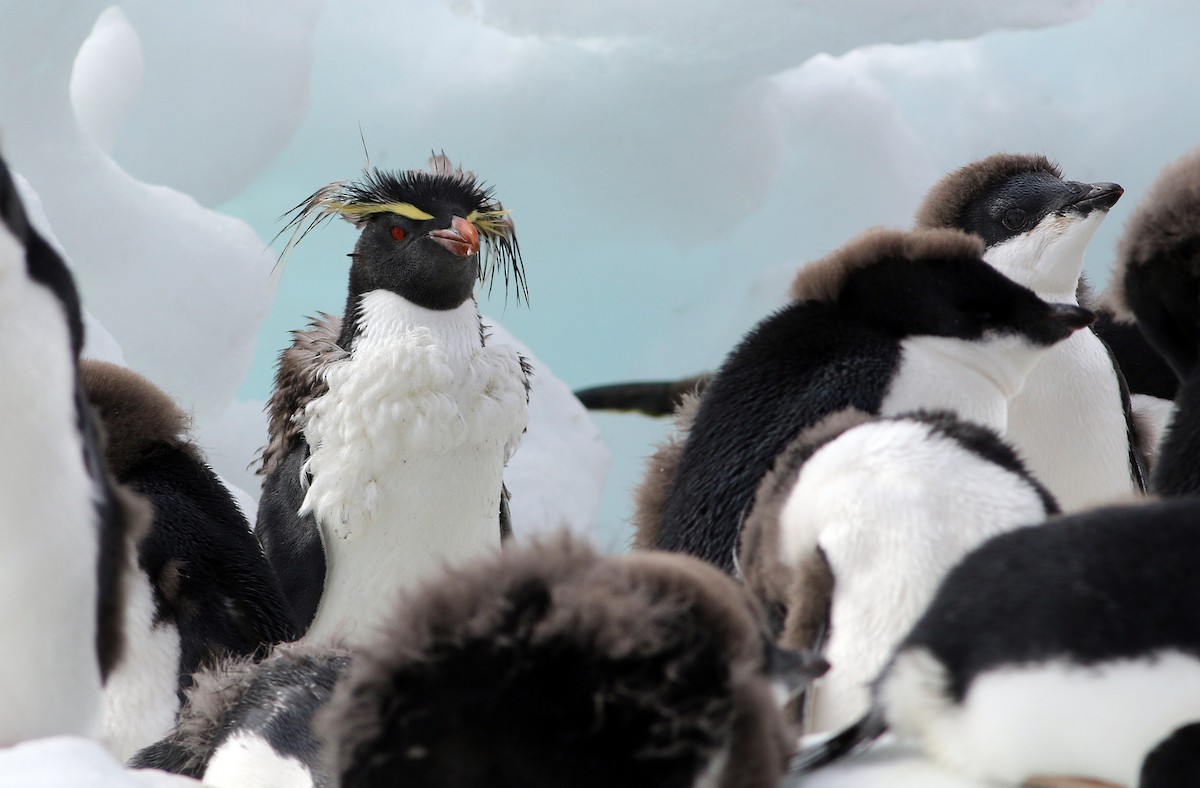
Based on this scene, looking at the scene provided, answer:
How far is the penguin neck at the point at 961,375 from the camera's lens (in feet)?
4.25

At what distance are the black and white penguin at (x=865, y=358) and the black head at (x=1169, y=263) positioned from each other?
0.12 meters

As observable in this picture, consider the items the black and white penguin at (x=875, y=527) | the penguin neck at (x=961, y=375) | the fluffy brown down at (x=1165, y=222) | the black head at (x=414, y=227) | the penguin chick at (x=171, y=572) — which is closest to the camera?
the black and white penguin at (x=875, y=527)

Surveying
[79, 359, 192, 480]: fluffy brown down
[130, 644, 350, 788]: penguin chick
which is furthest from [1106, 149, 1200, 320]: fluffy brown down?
[79, 359, 192, 480]: fluffy brown down

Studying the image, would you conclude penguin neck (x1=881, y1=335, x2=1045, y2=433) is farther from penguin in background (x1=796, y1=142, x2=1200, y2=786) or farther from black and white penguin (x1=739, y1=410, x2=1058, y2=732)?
penguin in background (x1=796, y1=142, x2=1200, y2=786)

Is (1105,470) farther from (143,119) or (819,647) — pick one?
(143,119)

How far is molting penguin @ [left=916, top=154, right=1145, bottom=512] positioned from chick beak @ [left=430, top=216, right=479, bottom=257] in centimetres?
73

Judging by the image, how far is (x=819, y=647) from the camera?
103 cm

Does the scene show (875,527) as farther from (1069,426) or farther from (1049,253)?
(1049,253)

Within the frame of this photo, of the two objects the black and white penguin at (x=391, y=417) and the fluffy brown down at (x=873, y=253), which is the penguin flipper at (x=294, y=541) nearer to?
the black and white penguin at (x=391, y=417)

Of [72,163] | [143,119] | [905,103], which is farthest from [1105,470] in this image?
[905,103]

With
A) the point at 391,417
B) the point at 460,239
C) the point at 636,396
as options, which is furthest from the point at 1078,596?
the point at 636,396

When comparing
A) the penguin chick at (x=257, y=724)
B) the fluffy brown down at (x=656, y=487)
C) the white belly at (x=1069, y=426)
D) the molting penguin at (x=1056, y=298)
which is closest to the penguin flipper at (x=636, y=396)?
the molting penguin at (x=1056, y=298)

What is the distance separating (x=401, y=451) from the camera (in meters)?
2.08

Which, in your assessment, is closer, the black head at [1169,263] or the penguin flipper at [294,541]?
the black head at [1169,263]
